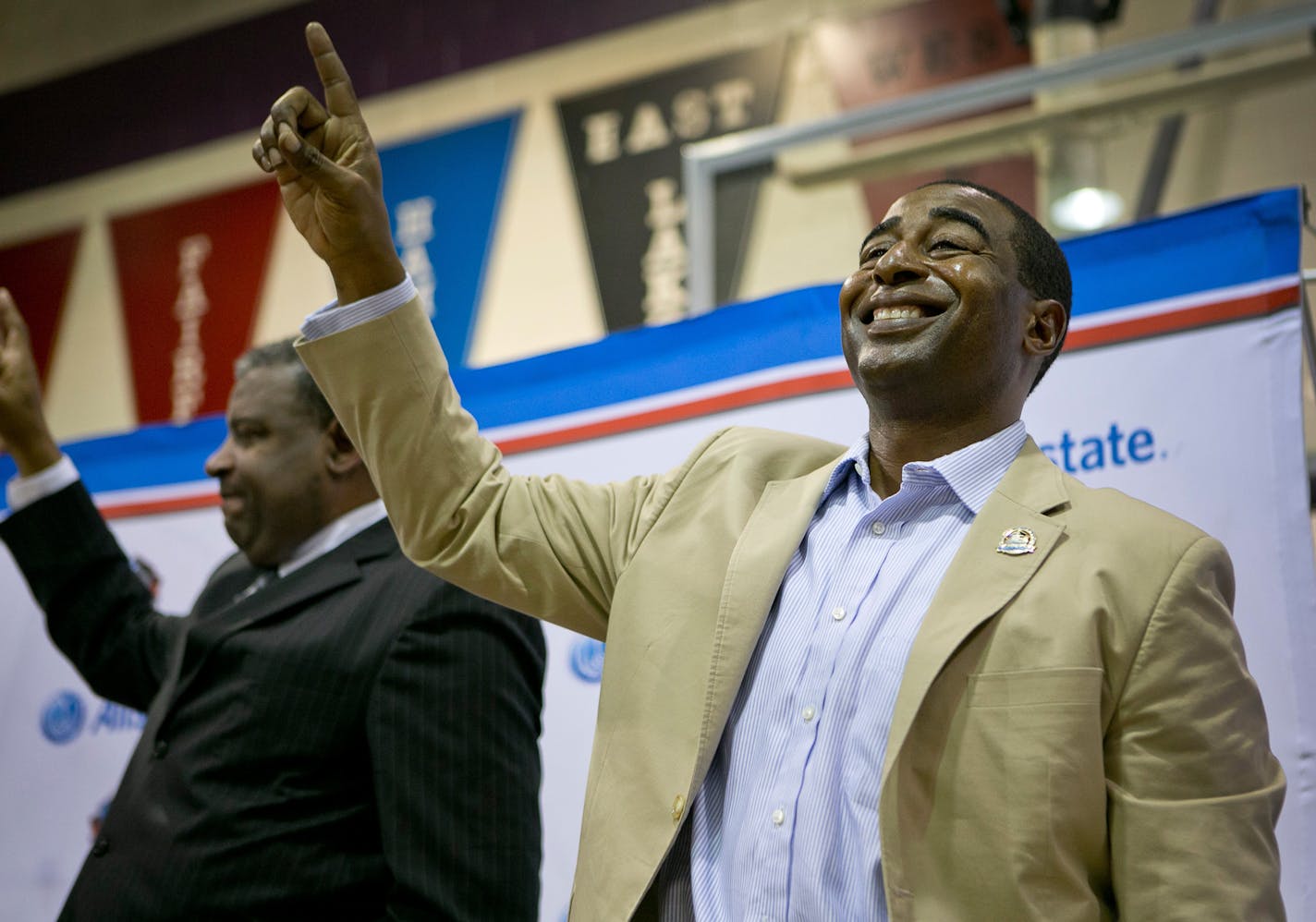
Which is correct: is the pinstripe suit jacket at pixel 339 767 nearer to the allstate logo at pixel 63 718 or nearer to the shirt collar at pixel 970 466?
the shirt collar at pixel 970 466

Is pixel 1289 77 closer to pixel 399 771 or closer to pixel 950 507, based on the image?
pixel 950 507

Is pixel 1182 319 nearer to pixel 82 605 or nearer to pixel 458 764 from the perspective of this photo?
pixel 458 764

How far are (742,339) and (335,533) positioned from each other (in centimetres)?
72

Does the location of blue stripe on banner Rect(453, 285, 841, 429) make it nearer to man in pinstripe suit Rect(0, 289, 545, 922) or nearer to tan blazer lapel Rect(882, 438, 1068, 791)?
man in pinstripe suit Rect(0, 289, 545, 922)

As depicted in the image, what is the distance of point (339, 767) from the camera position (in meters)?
1.81

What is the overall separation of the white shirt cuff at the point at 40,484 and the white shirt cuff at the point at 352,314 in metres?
1.09

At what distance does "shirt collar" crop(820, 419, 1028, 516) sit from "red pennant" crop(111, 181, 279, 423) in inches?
126

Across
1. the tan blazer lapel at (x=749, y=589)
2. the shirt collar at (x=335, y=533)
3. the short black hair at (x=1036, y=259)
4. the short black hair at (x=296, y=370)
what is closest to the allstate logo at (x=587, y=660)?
the shirt collar at (x=335, y=533)

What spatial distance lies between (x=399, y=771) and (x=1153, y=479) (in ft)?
3.56

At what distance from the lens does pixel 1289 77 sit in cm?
287

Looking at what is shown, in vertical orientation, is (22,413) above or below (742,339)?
above

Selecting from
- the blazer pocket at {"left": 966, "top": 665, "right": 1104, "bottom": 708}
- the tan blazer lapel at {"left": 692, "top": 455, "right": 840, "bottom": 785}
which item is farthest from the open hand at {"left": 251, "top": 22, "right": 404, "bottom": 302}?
the blazer pocket at {"left": 966, "top": 665, "right": 1104, "bottom": 708}

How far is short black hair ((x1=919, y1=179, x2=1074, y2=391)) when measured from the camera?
160 centimetres

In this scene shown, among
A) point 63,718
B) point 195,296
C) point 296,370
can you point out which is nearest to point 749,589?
point 296,370
